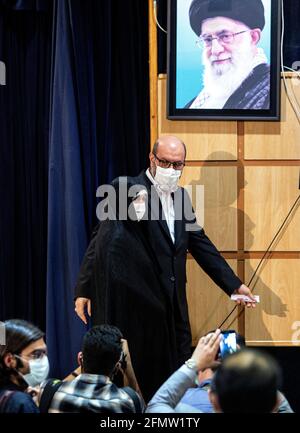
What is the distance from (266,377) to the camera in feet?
Answer: 5.87

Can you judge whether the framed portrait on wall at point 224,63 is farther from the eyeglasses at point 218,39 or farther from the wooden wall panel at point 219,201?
the wooden wall panel at point 219,201

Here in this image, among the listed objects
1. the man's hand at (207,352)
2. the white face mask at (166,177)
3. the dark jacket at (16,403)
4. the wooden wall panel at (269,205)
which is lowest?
the dark jacket at (16,403)

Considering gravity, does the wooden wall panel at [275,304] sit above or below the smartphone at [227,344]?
below

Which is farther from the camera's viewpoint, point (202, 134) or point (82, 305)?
point (202, 134)

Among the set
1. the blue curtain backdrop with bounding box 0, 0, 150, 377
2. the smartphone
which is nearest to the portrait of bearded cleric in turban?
the blue curtain backdrop with bounding box 0, 0, 150, 377

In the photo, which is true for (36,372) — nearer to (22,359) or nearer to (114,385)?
(22,359)

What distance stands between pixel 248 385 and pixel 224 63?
111 inches

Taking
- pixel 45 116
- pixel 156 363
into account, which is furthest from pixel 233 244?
pixel 45 116

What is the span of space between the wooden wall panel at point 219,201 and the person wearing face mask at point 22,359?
2003 mm

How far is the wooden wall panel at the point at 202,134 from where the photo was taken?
4.31m

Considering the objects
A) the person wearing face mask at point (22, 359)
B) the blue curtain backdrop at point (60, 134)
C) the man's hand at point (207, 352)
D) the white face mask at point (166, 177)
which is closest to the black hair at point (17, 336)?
the person wearing face mask at point (22, 359)

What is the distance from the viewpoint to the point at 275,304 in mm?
4320

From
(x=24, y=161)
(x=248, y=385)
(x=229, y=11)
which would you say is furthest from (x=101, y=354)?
(x=229, y=11)

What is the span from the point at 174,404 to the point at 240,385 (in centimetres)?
46
